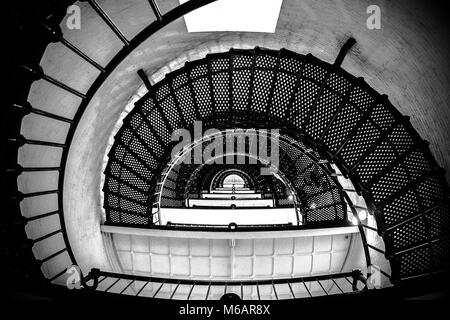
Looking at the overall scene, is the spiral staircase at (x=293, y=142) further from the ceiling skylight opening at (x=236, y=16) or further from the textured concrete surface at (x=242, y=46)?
the ceiling skylight opening at (x=236, y=16)

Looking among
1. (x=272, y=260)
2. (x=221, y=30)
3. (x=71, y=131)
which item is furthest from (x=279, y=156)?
(x=71, y=131)

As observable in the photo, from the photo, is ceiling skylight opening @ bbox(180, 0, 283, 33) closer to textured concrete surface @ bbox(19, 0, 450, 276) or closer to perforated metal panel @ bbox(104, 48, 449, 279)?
textured concrete surface @ bbox(19, 0, 450, 276)

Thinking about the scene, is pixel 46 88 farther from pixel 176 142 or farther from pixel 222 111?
pixel 222 111

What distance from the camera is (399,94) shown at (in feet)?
9.19

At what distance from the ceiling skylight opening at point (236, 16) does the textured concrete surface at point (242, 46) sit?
13 cm

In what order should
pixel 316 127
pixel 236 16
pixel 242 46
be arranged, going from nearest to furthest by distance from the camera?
pixel 236 16
pixel 316 127
pixel 242 46

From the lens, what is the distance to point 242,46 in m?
3.54

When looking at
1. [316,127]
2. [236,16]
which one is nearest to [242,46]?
[236,16]

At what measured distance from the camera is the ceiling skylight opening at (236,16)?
288 centimetres

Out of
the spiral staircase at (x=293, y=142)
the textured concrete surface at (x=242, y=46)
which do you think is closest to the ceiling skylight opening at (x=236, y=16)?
the textured concrete surface at (x=242, y=46)

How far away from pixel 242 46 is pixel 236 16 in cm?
56

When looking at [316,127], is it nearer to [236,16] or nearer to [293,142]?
[293,142]

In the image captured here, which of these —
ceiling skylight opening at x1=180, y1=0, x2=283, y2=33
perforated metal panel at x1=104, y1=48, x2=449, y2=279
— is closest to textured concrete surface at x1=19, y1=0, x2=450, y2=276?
ceiling skylight opening at x1=180, y1=0, x2=283, y2=33

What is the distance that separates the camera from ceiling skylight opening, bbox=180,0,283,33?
2.88 meters
